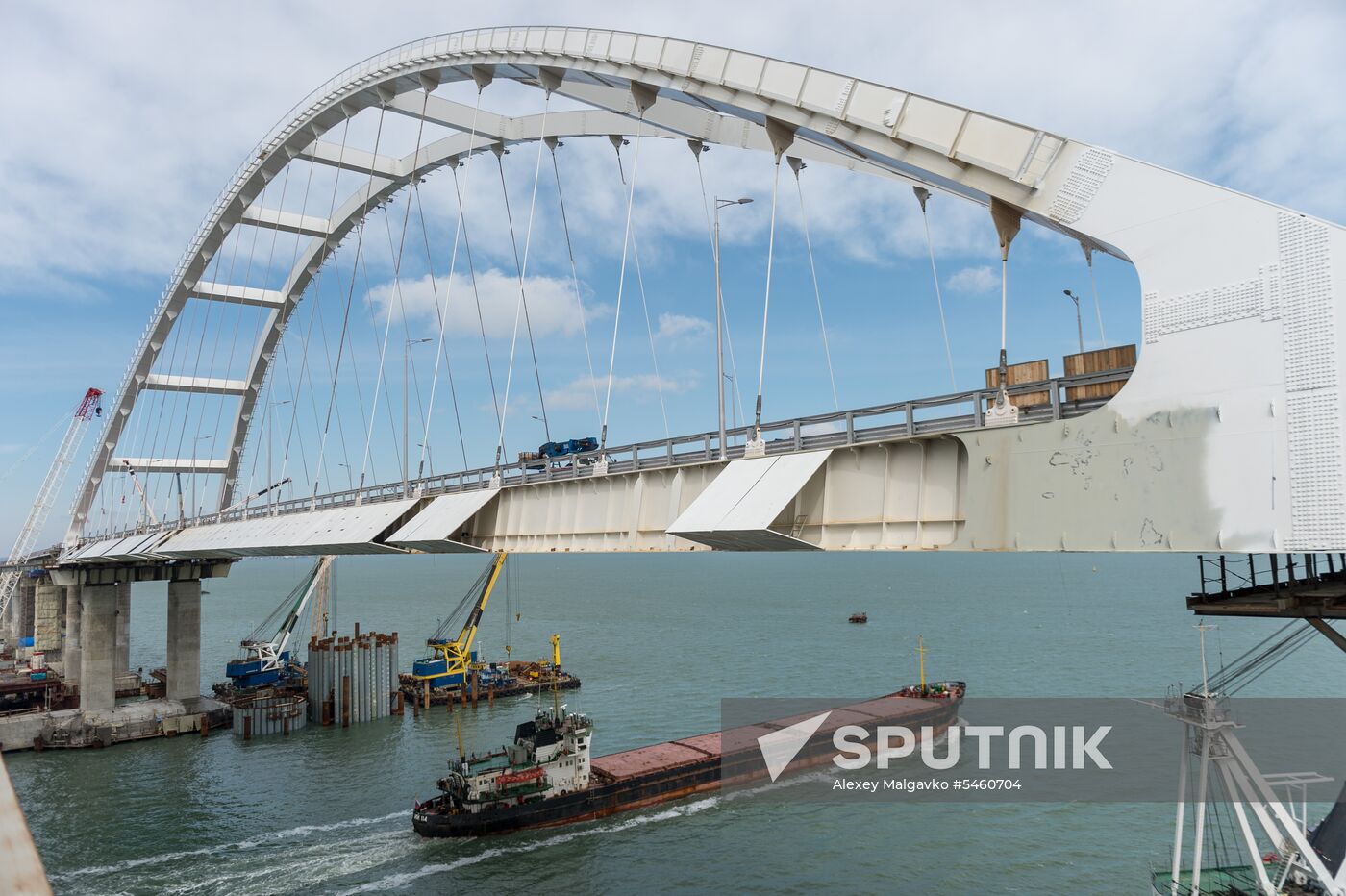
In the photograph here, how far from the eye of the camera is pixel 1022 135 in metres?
12.7

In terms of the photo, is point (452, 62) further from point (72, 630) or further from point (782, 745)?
point (72, 630)

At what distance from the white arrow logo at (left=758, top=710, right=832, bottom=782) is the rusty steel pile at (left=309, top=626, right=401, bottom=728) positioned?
26.2 meters

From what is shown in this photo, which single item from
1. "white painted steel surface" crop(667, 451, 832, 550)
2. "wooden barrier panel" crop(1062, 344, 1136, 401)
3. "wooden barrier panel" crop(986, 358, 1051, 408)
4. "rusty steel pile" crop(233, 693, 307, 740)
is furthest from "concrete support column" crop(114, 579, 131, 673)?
"wooden barrier panel" crop(1062, 344, 1136, 401)

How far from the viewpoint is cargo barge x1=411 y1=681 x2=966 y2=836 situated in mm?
34875

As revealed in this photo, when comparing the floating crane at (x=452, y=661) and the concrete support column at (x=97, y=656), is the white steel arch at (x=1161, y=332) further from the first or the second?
the concrete support column at (x=97, y=656)

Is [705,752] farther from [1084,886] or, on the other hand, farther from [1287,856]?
[1287,856]

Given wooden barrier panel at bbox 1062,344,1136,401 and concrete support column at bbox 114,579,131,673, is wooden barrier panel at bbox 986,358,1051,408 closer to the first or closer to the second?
wooden barrier panel at bbox 1062,344,1136,401

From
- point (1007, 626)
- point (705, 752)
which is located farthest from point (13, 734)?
point (1007, 626)

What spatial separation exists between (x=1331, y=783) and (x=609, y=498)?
37545mm

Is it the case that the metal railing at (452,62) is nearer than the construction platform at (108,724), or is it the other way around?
the metal railing at (452,62)

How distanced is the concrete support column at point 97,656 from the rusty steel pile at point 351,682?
38.7 ft

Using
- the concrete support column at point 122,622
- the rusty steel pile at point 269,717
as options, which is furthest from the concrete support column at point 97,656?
the rusty steel pile at point 269,717

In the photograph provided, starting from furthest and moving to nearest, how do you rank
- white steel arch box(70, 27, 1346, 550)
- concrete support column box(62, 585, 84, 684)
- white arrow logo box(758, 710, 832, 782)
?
concrete support column box(62, 585, 84, 684), white arrow logo box(758, 710, 832, 782), white steel arch box(70, 27, 1346, 550)

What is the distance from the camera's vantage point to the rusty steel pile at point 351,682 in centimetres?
5356
